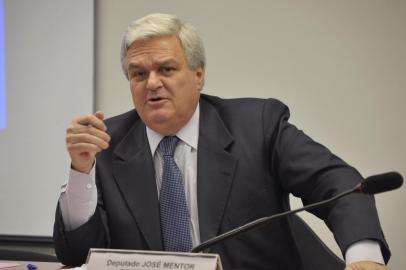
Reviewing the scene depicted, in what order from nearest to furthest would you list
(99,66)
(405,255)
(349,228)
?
(349,228) < (405,255) < (99,66)

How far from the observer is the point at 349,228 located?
4.58ft

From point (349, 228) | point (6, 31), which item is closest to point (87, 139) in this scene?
point (349, 228)

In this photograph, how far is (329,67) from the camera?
301 cm

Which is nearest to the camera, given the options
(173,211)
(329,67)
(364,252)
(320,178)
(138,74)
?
(364,252)

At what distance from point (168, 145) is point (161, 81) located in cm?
24

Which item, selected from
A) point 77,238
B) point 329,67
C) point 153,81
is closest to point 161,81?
point 153,81

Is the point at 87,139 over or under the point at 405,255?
over

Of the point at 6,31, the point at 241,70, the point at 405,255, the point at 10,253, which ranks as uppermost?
the point at 6,31

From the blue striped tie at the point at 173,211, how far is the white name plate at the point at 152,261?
0.62m

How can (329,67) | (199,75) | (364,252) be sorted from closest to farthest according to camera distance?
1. (364,252)
2. (199,75)
3. (329,67)

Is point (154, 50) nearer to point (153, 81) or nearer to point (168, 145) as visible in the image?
point (153, 81)

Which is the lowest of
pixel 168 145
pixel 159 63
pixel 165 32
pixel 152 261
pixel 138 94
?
pixel 152 261

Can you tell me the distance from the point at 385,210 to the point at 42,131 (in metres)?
2.10

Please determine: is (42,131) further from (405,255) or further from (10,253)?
(405,255)
